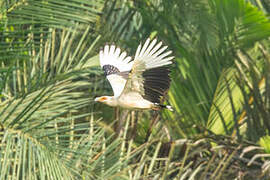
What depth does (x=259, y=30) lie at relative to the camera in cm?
518

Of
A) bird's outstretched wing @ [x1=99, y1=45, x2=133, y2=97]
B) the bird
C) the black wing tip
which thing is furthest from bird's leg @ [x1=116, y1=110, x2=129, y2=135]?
the black wing tip

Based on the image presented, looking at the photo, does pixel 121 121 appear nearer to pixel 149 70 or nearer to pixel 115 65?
pixel 115 65

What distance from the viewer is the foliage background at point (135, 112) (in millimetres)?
4137

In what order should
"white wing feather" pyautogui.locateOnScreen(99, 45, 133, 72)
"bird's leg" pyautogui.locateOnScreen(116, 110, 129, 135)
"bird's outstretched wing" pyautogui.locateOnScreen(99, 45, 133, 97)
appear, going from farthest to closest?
"bird's leg" pyautogui.locateOnScreen(116, 110, 129, 135), "white wing feather" pyautogui.locateOnScreen(99, 45, 133, 72), "bird's outstretched wing" pyautogui.locateOnScreen(99, 45, 133, 97)

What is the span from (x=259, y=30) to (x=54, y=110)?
1.99m

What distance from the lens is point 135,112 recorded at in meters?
5.26

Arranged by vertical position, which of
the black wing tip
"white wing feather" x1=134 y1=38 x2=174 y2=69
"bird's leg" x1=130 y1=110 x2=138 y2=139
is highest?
"white wing feather" x1=134 y1=38 x2=174 y2=69

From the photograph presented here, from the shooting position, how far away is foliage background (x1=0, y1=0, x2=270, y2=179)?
13.6 ft

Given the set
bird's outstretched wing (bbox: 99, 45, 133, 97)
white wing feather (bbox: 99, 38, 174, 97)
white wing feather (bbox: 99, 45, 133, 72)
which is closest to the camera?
white wing feather (bbox: 99, 38, 174, 97)

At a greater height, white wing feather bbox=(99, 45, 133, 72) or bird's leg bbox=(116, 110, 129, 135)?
white wing feather bbox=(99, 45, 133, 72)

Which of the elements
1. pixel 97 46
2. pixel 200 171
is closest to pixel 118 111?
pixel 97 46

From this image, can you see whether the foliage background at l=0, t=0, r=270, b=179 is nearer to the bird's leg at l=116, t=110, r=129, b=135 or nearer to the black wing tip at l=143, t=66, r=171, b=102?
the bird's leg at l=116, t=110, r=129, b=135

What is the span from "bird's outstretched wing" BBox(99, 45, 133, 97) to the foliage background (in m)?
0.25

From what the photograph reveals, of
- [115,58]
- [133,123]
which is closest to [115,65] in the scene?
[115,58]
